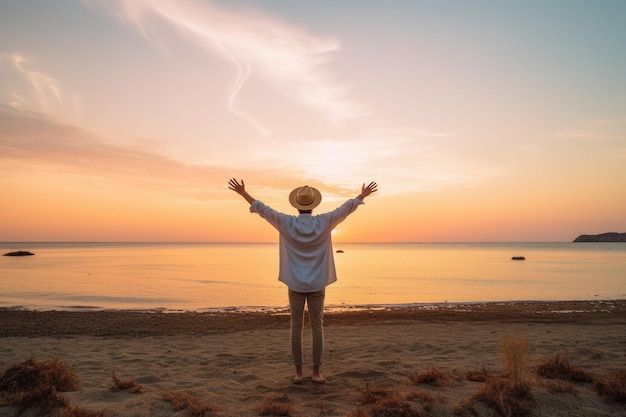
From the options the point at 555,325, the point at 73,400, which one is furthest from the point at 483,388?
the point at 555,325

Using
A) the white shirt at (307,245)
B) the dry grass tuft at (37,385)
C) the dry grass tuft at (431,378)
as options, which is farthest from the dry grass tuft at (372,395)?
the dry grass tuft at (37,385)

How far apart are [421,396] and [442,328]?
23.5ft

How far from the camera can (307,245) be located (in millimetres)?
5742

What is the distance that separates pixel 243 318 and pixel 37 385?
9.72 meters

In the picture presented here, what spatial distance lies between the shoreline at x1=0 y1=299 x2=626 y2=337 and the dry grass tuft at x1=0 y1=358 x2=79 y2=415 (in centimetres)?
622

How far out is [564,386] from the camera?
17.4 feet

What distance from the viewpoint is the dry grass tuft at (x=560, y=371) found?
5691 mm

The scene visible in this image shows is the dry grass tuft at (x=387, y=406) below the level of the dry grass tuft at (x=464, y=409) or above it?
above

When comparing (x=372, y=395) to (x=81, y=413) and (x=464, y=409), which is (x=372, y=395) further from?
(x=81, y=413)

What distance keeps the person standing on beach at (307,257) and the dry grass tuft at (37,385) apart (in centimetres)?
264

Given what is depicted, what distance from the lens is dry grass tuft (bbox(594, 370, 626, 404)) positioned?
498 centimetres

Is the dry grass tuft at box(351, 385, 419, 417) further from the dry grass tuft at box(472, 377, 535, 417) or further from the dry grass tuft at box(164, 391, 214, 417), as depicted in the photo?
the dry grass tuft at box(164, 391, 214, 417)

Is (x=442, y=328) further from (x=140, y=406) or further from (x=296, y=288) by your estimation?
(x=140, y=406)

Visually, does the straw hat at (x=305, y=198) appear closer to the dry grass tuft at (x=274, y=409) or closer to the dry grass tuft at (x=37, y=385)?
the dry grass tuft at (x=274, y=409)
